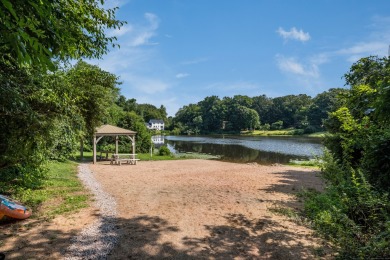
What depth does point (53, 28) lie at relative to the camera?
3703mm

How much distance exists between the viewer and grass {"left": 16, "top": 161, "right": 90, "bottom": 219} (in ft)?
27.7

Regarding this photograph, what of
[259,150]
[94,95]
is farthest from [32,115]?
[259,150]

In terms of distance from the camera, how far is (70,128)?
895 centimetres

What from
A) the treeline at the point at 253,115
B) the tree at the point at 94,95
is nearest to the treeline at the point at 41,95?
the tree at the point at 94,95

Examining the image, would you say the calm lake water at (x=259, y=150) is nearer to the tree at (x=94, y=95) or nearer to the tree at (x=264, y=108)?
the tree at (x=94, y=95)

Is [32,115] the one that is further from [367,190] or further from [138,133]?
[138,133]

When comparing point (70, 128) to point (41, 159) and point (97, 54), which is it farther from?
point (97, 54)

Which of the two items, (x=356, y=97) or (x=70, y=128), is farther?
(x=70, y=128)

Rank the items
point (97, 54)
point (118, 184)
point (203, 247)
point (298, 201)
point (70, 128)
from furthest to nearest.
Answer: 1. point (118, 184)
2. point (298, 201)
3. point (70, 128)
4. point (97, 54)
5. point (203, 247)

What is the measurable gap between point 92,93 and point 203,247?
1060cm

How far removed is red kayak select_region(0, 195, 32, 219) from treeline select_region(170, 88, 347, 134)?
96.9 m

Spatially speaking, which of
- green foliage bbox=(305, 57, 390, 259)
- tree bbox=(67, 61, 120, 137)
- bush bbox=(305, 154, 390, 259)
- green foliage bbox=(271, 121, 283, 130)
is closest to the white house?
green foliage bbox=(271, 121, 283, 130)

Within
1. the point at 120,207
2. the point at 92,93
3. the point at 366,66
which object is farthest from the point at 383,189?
the point at 92,93

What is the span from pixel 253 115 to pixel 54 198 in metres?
102
